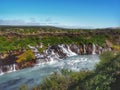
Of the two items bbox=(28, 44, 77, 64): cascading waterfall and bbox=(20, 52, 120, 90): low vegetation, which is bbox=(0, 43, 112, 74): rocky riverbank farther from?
bbox=(20, 52, 120, 90): low vegetation

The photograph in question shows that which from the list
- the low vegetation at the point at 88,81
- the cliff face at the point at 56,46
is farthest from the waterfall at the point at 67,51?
the low vegetation at the point at 88,81

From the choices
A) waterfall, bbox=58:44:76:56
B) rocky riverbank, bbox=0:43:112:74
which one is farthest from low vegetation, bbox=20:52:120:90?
waterfall, bbox=58:44:76:56

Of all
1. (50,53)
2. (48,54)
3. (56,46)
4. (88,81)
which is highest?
(88,81)

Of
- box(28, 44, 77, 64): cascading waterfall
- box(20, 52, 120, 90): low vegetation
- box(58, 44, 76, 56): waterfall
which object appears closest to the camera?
box(20, 52, 120, 90): low vegetation

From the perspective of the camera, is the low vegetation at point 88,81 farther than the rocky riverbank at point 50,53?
No

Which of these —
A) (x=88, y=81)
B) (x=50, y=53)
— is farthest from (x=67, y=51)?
(x=88, y=81)

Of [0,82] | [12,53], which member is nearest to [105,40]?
[12,53]

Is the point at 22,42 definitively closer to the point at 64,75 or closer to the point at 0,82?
the point at 0,82

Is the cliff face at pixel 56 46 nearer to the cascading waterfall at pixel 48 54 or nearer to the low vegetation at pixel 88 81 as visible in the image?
the cascading waterfall at pixel 48 54

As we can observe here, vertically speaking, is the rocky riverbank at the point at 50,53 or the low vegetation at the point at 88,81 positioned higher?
the low vegetation at the point at 88,81

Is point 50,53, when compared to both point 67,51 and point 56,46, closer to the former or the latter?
point 56,46

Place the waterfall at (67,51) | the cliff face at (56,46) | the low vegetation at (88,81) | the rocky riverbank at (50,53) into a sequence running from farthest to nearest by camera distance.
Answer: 1. the waterfall at (67,51)
2. the cliff face at (56,46)
3. the rocky riverbank at (50,53)
4. the low vegetation at (88,81)

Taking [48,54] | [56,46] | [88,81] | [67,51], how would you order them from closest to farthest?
[88,81], [48,54], [56,46], [67,51]
